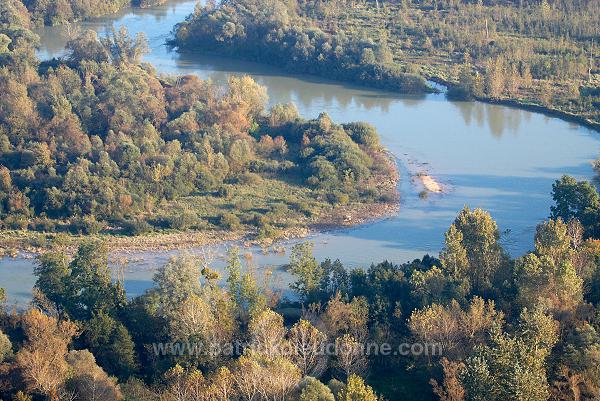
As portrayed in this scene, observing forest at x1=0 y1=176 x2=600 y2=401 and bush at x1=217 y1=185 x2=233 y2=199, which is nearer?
forest at x1=0 y1=176 x2=600 y2=401

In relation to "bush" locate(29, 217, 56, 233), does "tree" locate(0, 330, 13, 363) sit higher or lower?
lower

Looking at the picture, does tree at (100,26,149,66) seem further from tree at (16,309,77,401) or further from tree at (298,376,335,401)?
tree at (298,376,335,401)

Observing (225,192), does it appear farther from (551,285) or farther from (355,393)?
(355,393)

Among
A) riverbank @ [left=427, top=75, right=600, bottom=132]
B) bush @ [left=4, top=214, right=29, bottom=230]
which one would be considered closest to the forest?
bush @ [left=4, top=214, right=29, bottom=230]

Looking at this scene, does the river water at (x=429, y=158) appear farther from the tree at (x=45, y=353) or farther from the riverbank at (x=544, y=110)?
the tree at (x=45, y=353)

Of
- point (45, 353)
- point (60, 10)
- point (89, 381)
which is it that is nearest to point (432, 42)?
point (60, 10)

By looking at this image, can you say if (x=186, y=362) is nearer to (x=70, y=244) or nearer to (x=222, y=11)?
(x=70, y=244)

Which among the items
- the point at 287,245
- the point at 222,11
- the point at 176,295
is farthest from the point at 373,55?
the point at 176,295
